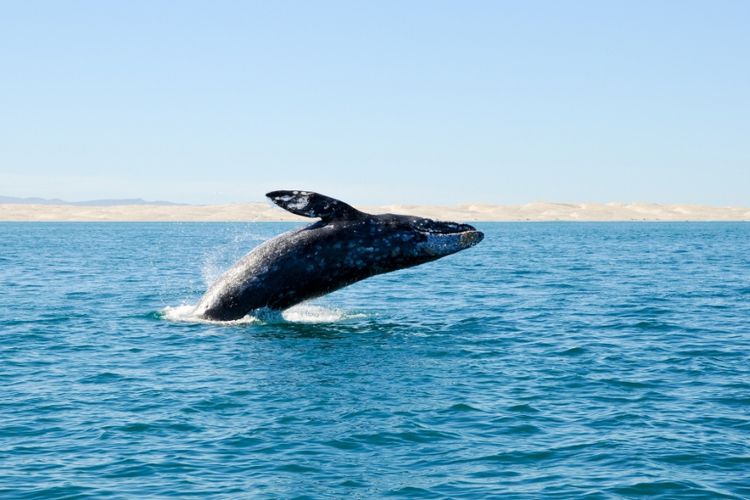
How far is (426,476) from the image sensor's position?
1184cm

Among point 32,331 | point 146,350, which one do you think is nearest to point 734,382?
point 146,350

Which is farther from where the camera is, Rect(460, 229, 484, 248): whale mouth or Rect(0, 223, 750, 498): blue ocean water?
Rect(460, 229, 484, 248): whale mouth

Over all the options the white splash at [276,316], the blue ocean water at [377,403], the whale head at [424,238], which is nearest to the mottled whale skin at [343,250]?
the whale head at [424,238]

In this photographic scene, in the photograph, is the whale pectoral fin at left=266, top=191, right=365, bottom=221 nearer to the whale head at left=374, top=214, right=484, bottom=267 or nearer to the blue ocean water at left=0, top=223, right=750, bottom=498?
the whale head at left=374, top=214, right=484, bottom=267

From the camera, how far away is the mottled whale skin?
2173cm

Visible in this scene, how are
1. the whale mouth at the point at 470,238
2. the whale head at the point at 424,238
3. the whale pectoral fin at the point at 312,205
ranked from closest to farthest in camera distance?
the whale pectoral fin at the point at 312,205, the whale mouth at the point at 470,238, the whale head at the point at 424,238

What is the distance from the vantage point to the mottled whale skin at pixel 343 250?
71.3ft

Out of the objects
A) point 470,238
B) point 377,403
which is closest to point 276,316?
point 470,238

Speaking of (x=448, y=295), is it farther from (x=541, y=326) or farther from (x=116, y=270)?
(x=116, y=270)

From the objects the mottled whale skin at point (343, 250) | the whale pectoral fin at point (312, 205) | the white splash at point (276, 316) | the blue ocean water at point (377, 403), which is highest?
the whale pectoral fin at point (312, 205)

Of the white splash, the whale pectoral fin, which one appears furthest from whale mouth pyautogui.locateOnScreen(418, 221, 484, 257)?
the white splash

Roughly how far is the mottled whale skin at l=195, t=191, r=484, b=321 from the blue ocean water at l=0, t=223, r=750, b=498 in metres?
1.30

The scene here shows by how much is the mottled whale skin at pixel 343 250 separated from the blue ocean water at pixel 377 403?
1.30 meters

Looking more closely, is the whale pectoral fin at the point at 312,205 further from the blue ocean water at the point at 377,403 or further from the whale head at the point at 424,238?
the blue ocean water at the point at 377,403
